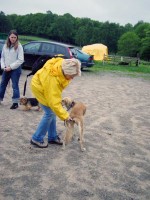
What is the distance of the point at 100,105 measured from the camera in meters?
9.73

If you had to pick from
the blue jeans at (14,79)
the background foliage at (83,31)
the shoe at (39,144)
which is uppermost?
the background foliage at (83,31)

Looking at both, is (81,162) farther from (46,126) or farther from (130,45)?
(130,45)

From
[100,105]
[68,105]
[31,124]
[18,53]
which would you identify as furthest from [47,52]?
[68,105]

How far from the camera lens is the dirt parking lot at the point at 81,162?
13.9 feet

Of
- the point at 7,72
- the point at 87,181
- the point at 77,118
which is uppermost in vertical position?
the point at 7,72

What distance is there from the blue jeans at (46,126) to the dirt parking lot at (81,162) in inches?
9.0

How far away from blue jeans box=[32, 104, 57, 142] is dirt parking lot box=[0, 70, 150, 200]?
0.23 meters

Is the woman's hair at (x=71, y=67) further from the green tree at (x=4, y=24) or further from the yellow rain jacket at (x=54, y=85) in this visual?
the green tree at (x=4, y=24)

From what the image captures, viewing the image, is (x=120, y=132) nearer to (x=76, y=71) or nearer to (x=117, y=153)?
(x=117, y=153)

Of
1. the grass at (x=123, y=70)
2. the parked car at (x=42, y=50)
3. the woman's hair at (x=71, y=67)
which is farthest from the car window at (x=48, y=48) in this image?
the woman's hair at (x=71, y=67)

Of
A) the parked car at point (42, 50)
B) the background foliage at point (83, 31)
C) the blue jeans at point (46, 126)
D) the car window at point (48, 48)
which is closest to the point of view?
the blue jeans at point (46, 126)

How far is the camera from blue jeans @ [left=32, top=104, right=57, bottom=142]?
5355 millimetres

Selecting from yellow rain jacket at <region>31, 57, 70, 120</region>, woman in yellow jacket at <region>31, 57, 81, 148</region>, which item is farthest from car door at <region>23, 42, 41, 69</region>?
yellow rain jacket at <region>31, 57, 70, 120</region>

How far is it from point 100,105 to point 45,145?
170 inches
